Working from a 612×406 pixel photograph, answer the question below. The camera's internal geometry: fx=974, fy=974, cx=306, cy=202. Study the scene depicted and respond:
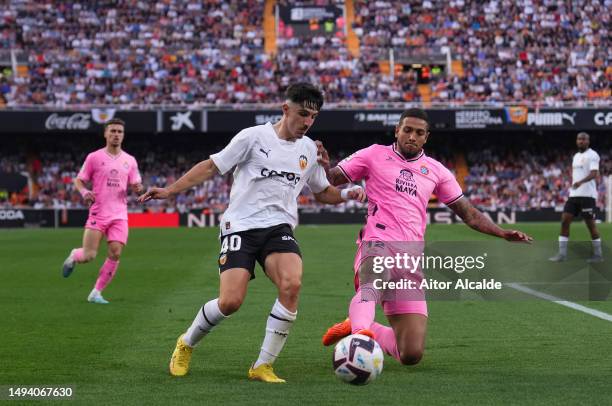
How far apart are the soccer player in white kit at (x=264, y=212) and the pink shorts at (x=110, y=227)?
19.1ft

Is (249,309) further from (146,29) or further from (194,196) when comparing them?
(146,29)

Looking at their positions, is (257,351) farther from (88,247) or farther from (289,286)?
(88,247)

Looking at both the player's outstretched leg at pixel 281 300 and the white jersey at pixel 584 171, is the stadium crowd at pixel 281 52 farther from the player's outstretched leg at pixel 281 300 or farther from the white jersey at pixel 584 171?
the player's outstretched leg at pixel 281 300

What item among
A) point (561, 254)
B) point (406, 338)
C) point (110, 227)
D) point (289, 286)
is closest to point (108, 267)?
point (110, 227)

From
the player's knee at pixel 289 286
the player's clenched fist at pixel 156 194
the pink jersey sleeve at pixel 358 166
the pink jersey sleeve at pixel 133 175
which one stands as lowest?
the player's knee at pixel 289 286

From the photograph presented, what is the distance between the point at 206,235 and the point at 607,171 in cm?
2397

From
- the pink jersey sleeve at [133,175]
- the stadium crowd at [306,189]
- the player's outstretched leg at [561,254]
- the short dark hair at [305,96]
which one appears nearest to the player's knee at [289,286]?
the short dark hair at [305,96]

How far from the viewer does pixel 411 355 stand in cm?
725

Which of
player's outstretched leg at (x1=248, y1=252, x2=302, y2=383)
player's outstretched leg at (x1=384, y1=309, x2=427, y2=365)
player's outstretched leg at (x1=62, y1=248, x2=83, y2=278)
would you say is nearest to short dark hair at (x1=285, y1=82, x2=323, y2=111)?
player's outstretched leg at (x1=248, y1=252, x2=302, y2=383)

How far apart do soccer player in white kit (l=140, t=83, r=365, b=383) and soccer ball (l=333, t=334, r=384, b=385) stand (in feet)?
2.81

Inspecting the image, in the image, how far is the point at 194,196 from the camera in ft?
152

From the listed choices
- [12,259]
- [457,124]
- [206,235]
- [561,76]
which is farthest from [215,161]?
[561,76]

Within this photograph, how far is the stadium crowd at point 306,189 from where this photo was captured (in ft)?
146

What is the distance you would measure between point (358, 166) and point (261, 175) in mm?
875
